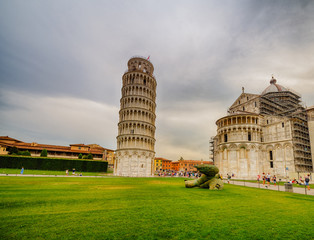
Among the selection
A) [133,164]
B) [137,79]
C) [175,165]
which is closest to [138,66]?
[137,79]

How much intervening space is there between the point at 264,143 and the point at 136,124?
34.8 m

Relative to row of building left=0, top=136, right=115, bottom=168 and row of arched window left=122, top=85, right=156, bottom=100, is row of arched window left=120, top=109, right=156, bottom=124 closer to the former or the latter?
row of arched window left=122, top=85, right=156, bottom=100

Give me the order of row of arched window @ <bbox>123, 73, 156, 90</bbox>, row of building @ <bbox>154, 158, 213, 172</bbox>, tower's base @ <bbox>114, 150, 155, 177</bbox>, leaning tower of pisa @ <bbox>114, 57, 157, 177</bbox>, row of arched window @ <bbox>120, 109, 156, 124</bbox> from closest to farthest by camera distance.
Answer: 1. tower's base @ <bbox>114, 150, 155, 177</bbox>
2. leaning tower of pisa @ <bbox>114, 57, 157, 177</bbox>
3. row of arched window @ <bbox>120, 109, 156, 124</bbox>
4. row of arched window @ <bbox>123, 73, 156, 90</bbox>
5. row of building @ <bbox>154, 158, 213, 172</bbox>

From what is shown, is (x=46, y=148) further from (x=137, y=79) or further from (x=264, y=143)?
(x=264, y=143)

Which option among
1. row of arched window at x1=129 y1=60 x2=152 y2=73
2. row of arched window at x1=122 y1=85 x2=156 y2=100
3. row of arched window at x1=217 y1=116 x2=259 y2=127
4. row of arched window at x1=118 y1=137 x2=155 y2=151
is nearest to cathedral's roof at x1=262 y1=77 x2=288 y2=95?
row of arched window at x1=217 y1=116 x2=259 y2=127

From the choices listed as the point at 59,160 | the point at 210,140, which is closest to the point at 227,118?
the point at 210,140

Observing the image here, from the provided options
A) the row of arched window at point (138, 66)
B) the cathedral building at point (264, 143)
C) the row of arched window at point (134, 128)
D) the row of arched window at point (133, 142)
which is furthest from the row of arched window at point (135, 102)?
the cathedral building at point (264, 143)

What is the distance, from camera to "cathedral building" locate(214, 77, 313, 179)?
4416cm

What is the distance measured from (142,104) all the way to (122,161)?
16714 millimetres

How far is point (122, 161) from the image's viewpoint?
48.1 m

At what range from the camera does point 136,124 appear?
49.9m

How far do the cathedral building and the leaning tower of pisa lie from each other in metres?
20.8

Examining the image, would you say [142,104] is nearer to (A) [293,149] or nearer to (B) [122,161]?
(B) [122,161]

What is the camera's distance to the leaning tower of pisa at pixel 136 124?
47.8m
